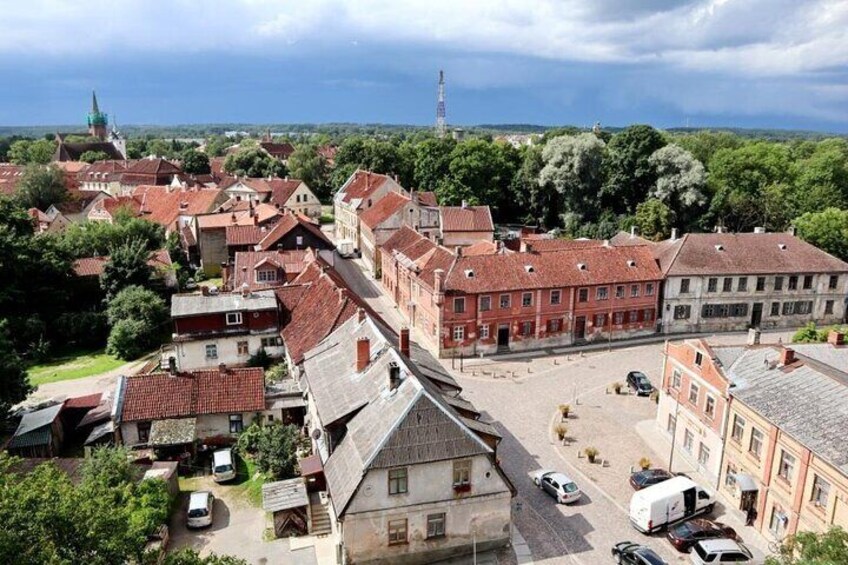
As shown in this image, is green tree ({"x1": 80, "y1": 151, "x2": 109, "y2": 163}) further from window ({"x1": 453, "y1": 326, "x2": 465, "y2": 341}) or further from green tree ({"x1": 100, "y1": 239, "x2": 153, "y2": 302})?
window ({"x1": 453, "y1": 326, "x2": 465, "y2": 341})

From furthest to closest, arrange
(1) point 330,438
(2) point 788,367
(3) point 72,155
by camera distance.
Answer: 1. (3) point 72,155
2. (2) point 788,367
3. (1) point 330,438

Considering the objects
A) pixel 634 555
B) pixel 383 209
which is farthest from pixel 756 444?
pixel 383 209

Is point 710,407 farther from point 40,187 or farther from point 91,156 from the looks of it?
point 91,156

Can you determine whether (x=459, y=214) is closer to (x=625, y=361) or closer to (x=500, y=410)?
(x=625, y=361)

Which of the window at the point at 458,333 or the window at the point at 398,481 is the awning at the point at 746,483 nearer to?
the window at the point at 398,481

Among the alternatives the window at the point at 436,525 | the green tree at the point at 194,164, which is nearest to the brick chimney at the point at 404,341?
the window at the point at 436,525

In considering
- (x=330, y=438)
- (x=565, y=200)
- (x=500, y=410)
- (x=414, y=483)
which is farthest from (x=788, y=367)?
(x=565, y=200)
